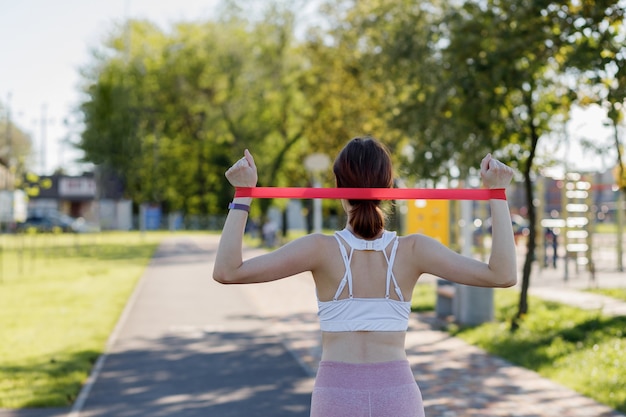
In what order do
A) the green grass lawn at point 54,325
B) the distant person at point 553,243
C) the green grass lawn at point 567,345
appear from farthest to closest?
the distant person at point 553,243
the green grass lawn at point 54,325
the green grass lawn at point 567,345

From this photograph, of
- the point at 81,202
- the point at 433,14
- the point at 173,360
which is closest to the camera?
the point at 173,360

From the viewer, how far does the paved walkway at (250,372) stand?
313 inches

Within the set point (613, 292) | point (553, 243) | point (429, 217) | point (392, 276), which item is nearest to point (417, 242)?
point (392, 276)

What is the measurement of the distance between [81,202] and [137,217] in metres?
10.4

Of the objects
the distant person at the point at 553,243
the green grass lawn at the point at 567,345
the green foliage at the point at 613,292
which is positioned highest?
the distant person at the point at 553,243

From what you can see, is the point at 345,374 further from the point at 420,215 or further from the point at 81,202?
the point at 81,202

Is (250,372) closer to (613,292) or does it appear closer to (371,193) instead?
(371,193)

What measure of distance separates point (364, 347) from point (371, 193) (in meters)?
0.47

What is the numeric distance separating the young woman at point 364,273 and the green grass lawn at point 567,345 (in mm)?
5437

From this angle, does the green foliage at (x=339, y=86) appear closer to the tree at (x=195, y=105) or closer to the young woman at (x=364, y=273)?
the tree at (x=195, y=105)

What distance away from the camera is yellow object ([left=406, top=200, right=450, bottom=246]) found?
690 inches

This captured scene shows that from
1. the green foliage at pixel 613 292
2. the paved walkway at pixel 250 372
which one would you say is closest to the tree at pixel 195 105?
the green foliage at pixel 613 292

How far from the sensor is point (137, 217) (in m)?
85.2

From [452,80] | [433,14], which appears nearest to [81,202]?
[433,14]
